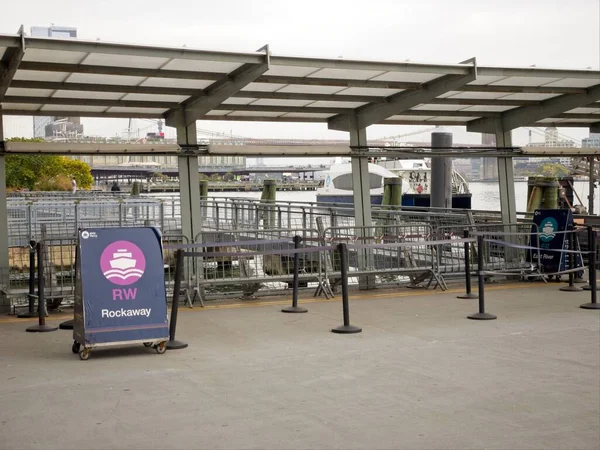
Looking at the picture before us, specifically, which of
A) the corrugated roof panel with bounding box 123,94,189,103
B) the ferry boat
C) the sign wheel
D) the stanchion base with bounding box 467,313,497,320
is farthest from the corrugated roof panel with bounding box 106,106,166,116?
the ferry boat

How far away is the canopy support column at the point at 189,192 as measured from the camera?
517 inches

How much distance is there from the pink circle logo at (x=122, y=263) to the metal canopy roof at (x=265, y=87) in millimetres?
2761

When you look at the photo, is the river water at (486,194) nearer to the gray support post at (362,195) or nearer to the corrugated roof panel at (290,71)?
the gray support post at (362,195)

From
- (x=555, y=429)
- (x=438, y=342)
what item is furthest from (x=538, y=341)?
(x=555, y=429)

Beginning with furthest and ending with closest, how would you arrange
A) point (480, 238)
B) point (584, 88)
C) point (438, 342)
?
point (584, 88)
point (480, 238)
point (438, 342)

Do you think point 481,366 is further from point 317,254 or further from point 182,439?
point 317,254

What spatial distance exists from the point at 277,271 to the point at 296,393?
26.4 ft

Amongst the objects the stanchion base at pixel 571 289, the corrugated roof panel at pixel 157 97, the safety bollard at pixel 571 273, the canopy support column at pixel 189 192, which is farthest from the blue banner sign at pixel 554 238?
the corrugated roof panel at pixel 157 97

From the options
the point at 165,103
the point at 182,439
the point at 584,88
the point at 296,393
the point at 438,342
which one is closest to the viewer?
the point at 182,439

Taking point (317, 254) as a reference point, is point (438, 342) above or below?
below

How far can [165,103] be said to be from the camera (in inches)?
518

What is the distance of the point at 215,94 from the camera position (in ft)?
40.8

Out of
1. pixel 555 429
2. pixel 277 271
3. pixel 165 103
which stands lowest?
pixel 555 429

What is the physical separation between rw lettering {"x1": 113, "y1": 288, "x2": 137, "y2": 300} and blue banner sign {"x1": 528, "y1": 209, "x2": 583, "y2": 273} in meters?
8.73
